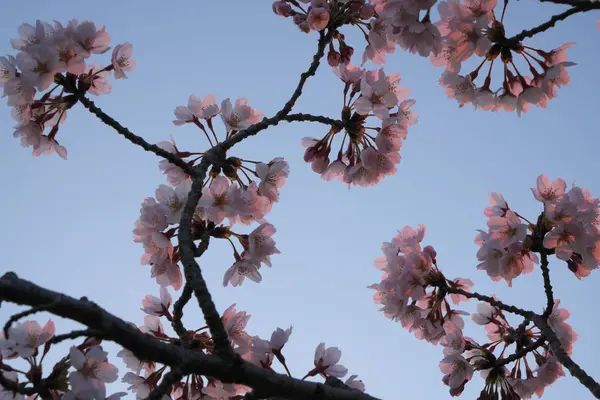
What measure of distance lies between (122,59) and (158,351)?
272 centimetres

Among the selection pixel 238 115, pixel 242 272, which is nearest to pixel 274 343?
pixel 242 272

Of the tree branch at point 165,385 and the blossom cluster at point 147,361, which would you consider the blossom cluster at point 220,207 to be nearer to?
the blossom cluster at point 147,361

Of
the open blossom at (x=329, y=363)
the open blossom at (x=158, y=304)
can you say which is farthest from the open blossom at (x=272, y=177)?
the open blossom at (x=329, y=363)


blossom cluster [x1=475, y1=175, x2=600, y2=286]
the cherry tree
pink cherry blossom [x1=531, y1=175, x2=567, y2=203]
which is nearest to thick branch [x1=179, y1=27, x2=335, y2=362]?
the cherry tree

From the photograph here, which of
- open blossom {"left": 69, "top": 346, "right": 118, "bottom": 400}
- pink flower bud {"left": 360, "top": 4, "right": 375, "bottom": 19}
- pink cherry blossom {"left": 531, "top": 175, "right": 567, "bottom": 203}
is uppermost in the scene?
pink flower bud {"left": 360, "top": 4, "right": 375, "bottom": 19}

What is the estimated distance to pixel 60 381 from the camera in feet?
10.3

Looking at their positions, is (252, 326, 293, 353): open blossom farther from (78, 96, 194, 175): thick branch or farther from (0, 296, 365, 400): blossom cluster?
(78, 96, 194, 175): thick branch

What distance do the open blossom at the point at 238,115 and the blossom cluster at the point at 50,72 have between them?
0.82m

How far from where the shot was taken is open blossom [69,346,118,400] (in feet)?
9.68

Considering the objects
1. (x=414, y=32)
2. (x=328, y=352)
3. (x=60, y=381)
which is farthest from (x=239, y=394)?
(x=414, y=32)

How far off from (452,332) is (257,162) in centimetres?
205

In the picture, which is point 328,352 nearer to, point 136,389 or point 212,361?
point 136,389

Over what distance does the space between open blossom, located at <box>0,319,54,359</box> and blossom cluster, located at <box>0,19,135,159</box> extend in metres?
1.48

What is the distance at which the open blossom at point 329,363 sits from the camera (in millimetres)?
3789
